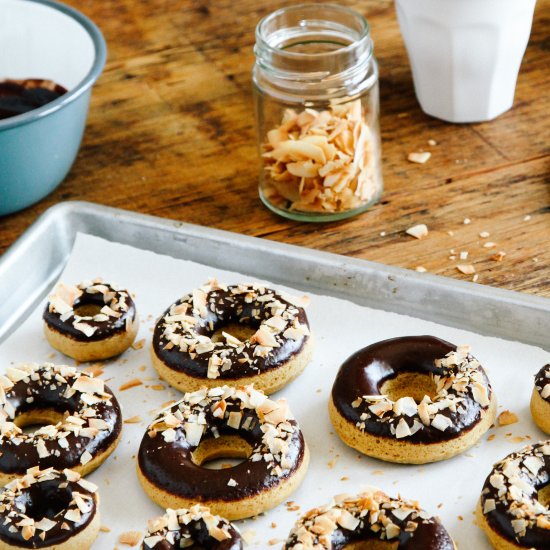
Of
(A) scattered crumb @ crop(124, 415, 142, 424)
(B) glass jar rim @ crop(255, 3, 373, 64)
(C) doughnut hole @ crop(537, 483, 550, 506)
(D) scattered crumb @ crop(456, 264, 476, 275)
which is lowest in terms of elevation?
(A) scattered crumb @ crop(124, 415, 142, 424)

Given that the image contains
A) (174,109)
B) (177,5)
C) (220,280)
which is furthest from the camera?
(177,5)

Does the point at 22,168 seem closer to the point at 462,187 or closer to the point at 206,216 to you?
the point at 206,216

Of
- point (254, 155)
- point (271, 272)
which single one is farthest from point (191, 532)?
point (254, 155)

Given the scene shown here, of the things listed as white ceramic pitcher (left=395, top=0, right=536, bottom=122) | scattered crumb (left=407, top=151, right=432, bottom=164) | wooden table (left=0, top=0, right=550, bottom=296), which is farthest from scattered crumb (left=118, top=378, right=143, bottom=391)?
white ceramic pitcher (left=395, top=0, right=536, bottom=122)

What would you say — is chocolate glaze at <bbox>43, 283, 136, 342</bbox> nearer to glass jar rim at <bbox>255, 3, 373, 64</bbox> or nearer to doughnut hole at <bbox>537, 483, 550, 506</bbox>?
glass jar rim at <bbox>255, 3, 373, 64</bbox>

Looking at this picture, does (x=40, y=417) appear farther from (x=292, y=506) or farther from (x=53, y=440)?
(x=292, y=506)

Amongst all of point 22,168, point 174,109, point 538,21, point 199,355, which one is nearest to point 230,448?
point 199,355

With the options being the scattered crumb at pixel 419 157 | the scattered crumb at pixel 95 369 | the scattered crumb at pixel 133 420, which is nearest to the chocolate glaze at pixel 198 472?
the scattered crumb at pixel 133 420
